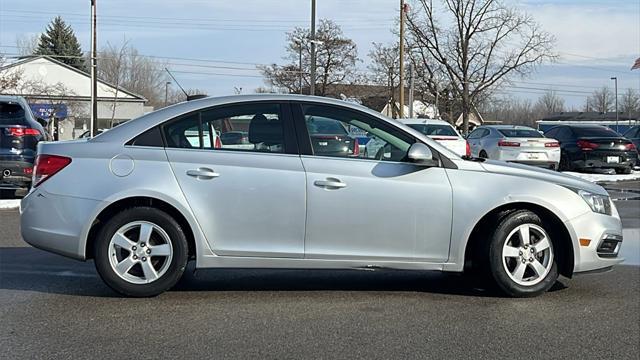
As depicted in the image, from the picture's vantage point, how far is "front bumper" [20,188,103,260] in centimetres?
546

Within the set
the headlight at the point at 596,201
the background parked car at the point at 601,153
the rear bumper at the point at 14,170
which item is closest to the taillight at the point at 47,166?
the headlight at the point at 596,201

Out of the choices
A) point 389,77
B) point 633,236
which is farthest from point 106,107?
point 633,236

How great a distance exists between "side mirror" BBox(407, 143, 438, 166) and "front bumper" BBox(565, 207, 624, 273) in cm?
121

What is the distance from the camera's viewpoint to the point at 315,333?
15.8 feet

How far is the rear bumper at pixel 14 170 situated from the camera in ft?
38.0

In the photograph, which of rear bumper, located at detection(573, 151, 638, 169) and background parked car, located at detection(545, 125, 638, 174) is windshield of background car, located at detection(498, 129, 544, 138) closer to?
background parked car, located at detection(545, 125, 638, 174)

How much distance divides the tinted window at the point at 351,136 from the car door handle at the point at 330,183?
0.25m

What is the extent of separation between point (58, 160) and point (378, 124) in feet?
8.33

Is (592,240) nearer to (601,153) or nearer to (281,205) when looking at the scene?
(281,205)

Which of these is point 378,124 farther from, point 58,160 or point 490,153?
point 490,153

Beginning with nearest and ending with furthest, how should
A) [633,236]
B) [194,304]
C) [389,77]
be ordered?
[194,304], [633,236], [389,77]

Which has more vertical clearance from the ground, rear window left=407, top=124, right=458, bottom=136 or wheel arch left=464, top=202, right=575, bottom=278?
rear window left=407, top=124, right=458, bottom=136

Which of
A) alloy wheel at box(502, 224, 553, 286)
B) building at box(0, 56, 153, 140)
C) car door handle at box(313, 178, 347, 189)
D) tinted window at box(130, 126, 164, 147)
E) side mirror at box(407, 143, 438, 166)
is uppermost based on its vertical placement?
building at box(0, 56, 153, 140)

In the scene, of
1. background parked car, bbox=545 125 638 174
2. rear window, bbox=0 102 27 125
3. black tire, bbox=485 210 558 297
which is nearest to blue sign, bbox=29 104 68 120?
background parked car, bbox=545 125 638 174
